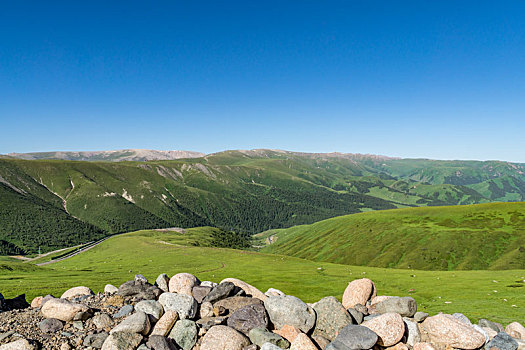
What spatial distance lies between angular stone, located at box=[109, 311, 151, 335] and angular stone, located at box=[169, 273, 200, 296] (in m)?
5.38

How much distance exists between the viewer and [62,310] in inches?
805

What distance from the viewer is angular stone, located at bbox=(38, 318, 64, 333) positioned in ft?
63.0

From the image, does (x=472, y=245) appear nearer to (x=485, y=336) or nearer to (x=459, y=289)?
(x=459, y=289)

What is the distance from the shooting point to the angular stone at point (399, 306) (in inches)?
896

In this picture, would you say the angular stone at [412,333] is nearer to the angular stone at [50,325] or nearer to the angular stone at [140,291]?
the angular stone at [140,291]

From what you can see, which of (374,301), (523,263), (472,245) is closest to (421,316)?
(374,301)

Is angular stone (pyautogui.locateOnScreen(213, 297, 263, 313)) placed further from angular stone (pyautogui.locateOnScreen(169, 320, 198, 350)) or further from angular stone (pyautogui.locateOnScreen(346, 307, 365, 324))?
angular stone (pyautogui.locateOnScreen(346, 307, 365, 324))

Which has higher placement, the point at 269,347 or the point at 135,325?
the point at 135,325

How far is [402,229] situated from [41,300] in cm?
20389

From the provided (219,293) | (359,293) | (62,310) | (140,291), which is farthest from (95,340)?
(359,293)

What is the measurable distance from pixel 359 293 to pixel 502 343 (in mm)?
10019

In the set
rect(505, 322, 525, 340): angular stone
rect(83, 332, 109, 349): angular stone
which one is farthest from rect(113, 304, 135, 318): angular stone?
rect(505, 322, 525, 340): angular stone

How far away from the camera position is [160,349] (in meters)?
17.6

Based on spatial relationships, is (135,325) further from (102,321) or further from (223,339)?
(223,339)
